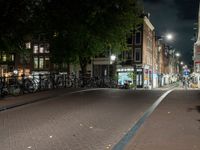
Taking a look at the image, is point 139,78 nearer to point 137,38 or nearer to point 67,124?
point 137,38

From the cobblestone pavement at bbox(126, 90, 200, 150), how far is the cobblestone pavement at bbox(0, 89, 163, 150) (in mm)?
564

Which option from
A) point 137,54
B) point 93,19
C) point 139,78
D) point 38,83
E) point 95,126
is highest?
point 93,19

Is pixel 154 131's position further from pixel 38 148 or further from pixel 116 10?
pixel 116 10

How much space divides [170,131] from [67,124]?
3015mm

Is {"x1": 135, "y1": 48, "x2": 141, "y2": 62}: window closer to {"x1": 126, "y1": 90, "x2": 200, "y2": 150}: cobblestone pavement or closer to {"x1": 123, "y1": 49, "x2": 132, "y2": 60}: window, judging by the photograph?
{"x1": 123, "y1": 49, "x2": 132, "y2": 60}: window

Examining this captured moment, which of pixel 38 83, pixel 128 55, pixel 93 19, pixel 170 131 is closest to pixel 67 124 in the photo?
pixel 170 131

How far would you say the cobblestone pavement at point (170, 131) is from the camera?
849cm

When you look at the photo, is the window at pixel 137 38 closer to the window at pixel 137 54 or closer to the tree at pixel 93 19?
the window at pixel 137 54

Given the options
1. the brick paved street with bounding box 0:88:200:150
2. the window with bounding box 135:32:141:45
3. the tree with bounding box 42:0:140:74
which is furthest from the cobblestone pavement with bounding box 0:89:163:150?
the window with bounding box 135:32:141:45

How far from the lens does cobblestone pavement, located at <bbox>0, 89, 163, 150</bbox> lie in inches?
357

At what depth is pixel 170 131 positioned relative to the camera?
10219mm

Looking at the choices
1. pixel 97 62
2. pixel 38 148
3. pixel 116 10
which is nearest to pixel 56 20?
pixel 116 10

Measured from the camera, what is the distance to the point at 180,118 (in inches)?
485

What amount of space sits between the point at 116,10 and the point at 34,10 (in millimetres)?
5353
